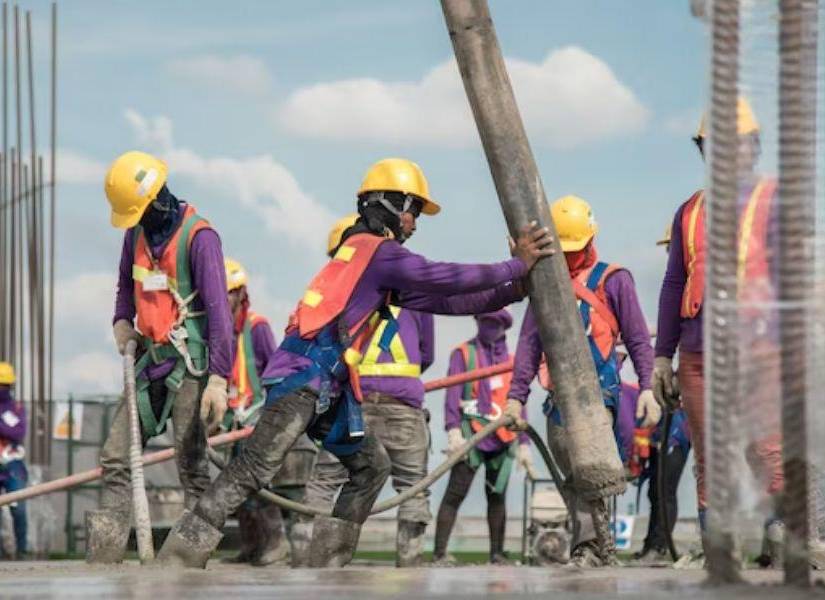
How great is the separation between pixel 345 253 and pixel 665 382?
66.4 inches

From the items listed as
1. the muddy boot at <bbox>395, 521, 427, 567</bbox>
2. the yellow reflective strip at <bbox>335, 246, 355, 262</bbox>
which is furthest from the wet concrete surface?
the muddy boot at <bbox>395, 521, 427, 567</bbox>

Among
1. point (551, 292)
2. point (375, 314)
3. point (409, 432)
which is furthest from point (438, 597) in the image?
point (409, 432)

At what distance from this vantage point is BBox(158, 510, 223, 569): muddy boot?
955 centimetres

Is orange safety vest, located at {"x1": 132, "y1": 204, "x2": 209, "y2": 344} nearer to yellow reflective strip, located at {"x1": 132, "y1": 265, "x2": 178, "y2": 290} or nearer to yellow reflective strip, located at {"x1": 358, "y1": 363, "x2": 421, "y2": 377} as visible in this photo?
yellow reflective strip, located at {"x1": 132, "y1": 265, "x2": 178, "y2": 290}

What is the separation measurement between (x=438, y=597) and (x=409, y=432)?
24.9 feet

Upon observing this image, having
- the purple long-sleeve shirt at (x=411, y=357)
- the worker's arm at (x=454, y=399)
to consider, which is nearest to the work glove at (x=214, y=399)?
the purple long-sleeve shirt at (x=411, y=357)

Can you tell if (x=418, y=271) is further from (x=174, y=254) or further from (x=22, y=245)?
(x=22, y=245)

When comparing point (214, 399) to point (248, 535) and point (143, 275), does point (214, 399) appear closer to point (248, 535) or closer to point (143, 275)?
point (143, 275)

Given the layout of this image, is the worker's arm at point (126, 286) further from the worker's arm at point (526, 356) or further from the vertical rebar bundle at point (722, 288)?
the vertical rebar bundle at point (722, 288)

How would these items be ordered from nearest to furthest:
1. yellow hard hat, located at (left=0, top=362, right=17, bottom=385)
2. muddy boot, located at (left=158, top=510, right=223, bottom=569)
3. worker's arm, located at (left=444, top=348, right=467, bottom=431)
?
muddy boot, located at (left=158, top=510, right=223, bottom=569), worker's arm, located at (left=444, top=348, right=467, bottom=431), yellow hard hat, located at (left=0, top=362, right=17, bottom=385)

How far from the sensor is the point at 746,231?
589 cm

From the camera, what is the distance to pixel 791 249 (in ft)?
19.1

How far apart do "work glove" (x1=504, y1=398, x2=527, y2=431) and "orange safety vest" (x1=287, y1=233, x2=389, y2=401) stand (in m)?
2.39

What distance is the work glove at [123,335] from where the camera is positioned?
1106 cm
